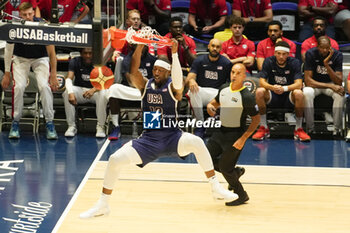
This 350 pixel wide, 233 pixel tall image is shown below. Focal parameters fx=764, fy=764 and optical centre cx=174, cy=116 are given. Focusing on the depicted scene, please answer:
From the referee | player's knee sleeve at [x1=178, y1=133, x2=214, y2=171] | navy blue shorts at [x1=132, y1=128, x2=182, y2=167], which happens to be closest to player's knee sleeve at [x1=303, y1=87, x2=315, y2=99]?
the referee

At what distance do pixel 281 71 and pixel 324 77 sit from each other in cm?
84

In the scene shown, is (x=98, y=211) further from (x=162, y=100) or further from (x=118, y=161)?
(x=162, y=100)

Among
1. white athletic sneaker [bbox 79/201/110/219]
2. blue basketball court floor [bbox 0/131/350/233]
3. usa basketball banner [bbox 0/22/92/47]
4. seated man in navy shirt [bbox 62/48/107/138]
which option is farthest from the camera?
seated man in navy shirt [bbox 62/48/107/138]

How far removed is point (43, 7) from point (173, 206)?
19.1ft

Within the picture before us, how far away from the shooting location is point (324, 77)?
13703mm

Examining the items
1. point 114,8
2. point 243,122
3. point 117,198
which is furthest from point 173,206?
point 114,8

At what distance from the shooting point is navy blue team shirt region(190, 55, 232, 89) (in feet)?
44.1

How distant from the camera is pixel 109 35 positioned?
8172mm

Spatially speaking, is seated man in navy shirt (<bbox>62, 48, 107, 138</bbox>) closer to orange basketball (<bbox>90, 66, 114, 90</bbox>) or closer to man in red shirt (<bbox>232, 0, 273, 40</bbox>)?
orange basketball (<bbox>90, 66, 114, 90</bbox>)

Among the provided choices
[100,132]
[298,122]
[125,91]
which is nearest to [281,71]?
[298,122]

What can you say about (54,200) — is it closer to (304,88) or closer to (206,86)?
(206,86)

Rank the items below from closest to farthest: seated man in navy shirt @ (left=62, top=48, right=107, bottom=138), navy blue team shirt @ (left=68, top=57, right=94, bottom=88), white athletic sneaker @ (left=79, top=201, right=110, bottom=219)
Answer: white athletic sneaker @ (left=79, top=201, right=110, bottom=219), seated man in navy shirt @ (left=62, top=48, right=107, bottom=138), navy blue team shirt @ (left=68, top=57, right=94, bottom=88)

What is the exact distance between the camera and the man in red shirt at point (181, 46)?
13765 mm

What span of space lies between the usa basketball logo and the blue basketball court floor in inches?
69.8
